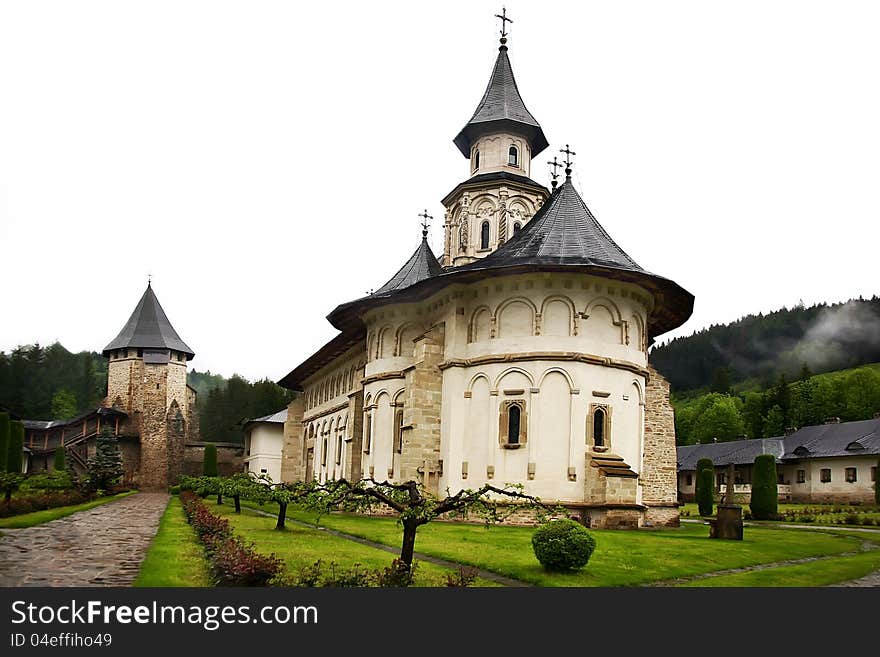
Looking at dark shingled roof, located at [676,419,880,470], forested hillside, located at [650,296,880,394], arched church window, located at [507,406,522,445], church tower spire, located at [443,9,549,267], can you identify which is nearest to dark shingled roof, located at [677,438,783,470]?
dark shingled roof, located at [676,419,880,470]

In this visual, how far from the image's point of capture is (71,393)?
293ft

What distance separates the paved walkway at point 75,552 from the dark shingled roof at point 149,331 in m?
41.4

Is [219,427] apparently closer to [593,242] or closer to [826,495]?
[826,495]

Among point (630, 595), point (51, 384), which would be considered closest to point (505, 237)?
point (630, 595)

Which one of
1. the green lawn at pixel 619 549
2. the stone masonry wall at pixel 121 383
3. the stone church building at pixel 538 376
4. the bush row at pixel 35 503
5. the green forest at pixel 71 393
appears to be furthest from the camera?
the green forest at pixel 71 393

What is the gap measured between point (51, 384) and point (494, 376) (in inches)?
2698

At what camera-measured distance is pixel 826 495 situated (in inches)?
2106

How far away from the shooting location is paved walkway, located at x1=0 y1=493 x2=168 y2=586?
35.3 ft

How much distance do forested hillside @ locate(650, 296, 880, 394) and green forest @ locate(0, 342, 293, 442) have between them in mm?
59446

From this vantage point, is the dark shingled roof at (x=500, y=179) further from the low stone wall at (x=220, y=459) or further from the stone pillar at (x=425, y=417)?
the low stone wall at (x=220, y=459)

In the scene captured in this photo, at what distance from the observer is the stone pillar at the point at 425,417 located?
26719 millimetres

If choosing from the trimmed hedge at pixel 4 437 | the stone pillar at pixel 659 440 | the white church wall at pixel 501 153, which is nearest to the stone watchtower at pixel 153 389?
the trimmed hedge at pixel 4 437

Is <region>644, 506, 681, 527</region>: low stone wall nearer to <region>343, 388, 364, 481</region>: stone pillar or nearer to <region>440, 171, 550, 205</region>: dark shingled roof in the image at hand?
<region>343, 388, 364, 481</region>: stone pillar

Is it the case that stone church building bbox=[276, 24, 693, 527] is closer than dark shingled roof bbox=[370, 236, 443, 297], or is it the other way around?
stone church building bbox=[276, 24, 693, 527]
